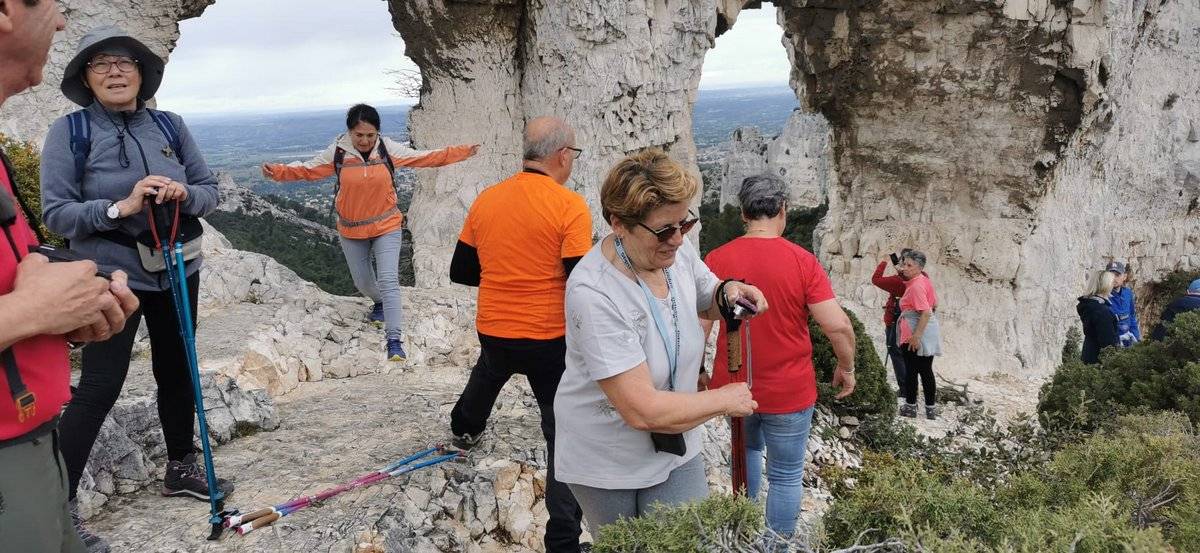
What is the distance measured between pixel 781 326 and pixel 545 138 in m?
1.23

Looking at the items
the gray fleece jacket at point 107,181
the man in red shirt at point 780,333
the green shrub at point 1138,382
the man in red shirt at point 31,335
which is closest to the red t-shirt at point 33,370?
the man in red shirt at point 31,335

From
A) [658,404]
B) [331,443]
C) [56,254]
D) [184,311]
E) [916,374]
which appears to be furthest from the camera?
[916,374]

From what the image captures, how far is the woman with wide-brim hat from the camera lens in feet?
8.34

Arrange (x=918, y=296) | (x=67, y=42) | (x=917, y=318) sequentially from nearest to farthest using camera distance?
(x=918, y=296) < (x=917, y=318) < (x=67, y=42)

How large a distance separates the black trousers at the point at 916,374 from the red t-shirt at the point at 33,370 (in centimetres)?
641

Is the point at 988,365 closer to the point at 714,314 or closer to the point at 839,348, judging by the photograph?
the point at 839,348

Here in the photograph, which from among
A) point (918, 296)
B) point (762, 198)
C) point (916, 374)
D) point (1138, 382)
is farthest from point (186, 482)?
point (1138, 382)

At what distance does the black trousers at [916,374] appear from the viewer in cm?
659

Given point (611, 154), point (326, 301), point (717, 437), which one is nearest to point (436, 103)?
point (611, 154)

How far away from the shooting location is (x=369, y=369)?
584 cm

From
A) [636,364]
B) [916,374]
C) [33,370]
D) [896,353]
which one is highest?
[33,370]

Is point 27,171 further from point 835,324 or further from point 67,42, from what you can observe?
point 835,324

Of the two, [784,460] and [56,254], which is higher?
[56,254]

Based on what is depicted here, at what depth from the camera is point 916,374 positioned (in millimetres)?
6957
